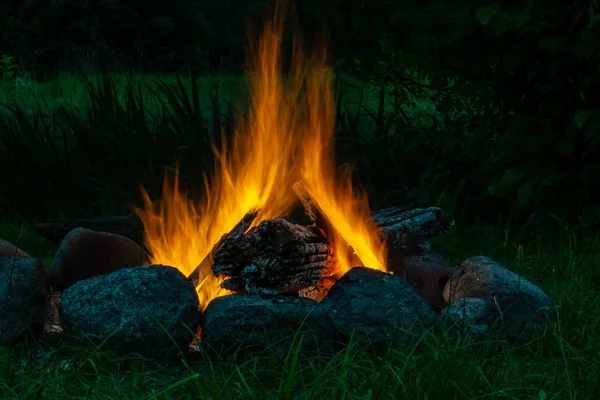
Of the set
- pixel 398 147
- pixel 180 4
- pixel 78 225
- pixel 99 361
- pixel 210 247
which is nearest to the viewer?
pixel 99 361

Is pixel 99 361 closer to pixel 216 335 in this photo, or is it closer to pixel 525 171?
pixel 216 335

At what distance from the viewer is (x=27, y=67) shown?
1923 cm

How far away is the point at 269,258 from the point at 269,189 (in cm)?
64

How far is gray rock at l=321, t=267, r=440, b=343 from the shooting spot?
391 cm

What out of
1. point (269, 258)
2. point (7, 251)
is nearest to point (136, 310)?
point (269, 258)

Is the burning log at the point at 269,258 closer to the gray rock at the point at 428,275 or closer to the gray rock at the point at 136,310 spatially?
the gray rock at the point at 136,310

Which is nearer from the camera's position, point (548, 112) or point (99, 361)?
point (99, 361)

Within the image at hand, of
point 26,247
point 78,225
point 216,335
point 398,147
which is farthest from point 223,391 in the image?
point 398,147

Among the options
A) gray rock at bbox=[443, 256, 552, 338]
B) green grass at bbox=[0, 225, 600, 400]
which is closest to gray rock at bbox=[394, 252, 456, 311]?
gray rock at bbox=[443, 256, 552, 338]

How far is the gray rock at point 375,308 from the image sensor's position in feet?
12.8

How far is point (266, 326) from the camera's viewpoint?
384 centimetres

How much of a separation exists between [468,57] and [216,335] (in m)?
2.91

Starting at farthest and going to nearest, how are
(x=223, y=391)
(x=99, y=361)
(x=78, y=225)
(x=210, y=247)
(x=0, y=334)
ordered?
1. (x=78, y=225)
2. (x=210, y=247)
3. (x=0, y=334)
4. (x=99, y=361)
5. (x=223, y=391)

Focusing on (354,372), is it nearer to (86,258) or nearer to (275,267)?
(275,267)
